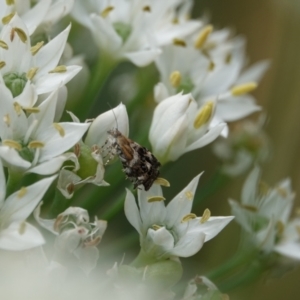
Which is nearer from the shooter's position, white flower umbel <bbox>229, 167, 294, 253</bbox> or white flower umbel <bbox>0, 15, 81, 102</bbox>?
white flower umbel <bbox>0, 15, 81, 102</bbox>

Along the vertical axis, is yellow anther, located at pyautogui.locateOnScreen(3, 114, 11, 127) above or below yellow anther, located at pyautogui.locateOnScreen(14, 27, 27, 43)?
below

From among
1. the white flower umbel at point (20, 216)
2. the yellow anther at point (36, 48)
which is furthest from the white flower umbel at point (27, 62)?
the white flower umbel at point (20, 216)

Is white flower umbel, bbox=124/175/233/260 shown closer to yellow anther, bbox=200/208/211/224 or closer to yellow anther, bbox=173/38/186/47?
yellow anther, bbox=200/208/211/224

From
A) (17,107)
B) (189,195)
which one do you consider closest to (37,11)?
(17,107)

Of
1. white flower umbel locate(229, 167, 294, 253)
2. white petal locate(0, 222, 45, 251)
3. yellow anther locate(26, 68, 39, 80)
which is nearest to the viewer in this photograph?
white petal locate(0, 222, 45, 251)

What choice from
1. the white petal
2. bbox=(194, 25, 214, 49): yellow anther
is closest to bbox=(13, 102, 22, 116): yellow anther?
the white petal

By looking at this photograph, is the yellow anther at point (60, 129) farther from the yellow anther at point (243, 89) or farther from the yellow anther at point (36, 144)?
the yellow anther at point (243, 89)

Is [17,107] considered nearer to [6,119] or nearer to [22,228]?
[6,119]
